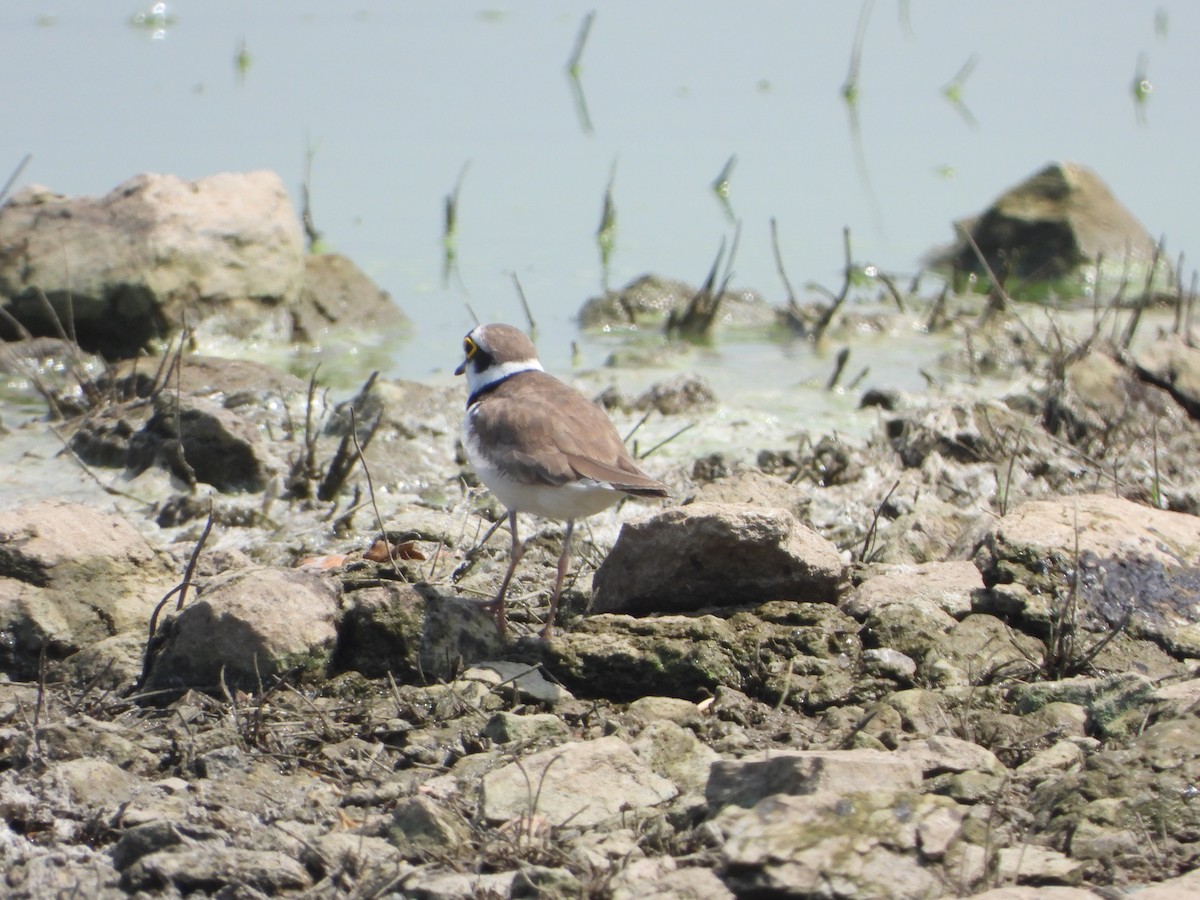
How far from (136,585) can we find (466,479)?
2720mm

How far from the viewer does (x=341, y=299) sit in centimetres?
1188

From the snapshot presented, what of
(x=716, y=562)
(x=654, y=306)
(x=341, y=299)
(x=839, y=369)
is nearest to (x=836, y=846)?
(x=716, y=562)

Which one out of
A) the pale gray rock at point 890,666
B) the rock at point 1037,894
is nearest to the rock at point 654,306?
the pale gray rock at point 890,666

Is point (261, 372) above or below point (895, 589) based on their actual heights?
below

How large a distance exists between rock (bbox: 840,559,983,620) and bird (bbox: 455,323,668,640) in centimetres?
82

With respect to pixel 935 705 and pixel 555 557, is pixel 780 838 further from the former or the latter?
pixel 555 557

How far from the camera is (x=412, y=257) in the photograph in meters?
13.5

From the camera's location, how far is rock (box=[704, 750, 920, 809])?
3744 mm

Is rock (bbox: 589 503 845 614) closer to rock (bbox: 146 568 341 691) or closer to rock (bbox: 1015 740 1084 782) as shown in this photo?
rock (bbox: 146 568 341 691)

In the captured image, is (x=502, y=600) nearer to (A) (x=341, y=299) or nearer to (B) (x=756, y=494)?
(B) (x=756, y=494)

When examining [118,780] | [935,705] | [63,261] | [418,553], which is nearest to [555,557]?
[418,553]

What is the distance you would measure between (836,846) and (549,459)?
2282 millimetres

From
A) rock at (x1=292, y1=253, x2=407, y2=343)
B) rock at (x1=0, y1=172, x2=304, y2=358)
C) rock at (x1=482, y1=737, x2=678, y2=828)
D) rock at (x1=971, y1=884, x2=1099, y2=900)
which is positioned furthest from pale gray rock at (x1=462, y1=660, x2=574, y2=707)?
rock at (x1=292, y1=253, x2=407, y2=343)

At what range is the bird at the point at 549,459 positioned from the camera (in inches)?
212
